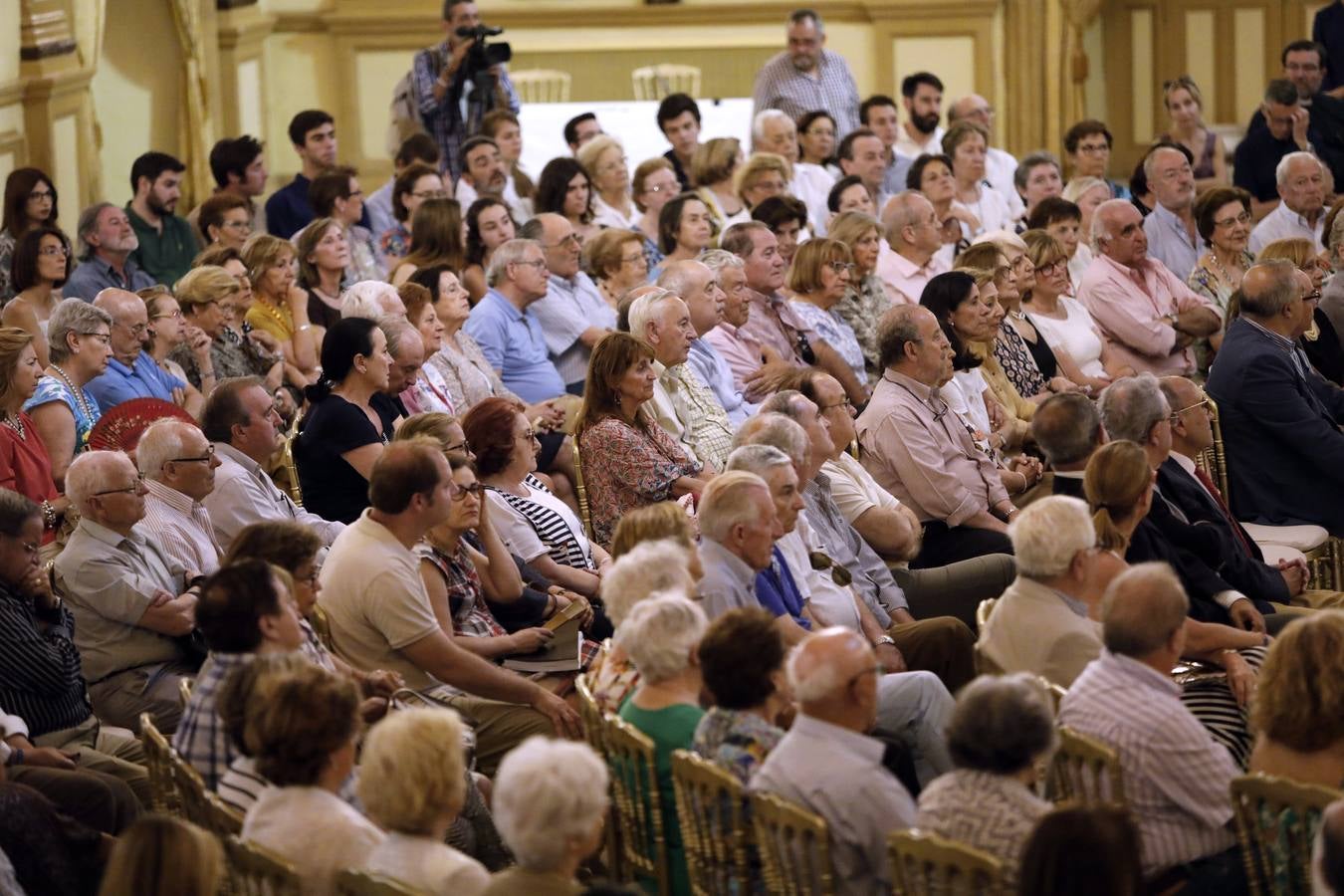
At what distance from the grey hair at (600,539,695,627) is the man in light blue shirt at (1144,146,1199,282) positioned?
4.91 metres

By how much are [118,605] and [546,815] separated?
174 centimetres

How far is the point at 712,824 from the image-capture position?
3197 mm

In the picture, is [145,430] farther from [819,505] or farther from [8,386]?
[819,505]

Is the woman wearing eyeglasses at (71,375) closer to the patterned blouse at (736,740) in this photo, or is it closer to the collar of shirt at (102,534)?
the collar of shirt at (102,534)

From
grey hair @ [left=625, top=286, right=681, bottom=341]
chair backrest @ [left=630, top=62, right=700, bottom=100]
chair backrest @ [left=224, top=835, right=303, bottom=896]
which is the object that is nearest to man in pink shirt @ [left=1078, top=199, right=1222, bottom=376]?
grey hair @ [left=625, top=286, right=681, bottom=341]

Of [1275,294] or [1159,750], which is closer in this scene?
[1159,750]

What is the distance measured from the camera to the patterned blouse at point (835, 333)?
6801 millimetres

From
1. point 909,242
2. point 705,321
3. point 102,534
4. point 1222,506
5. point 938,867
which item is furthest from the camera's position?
point 909,242

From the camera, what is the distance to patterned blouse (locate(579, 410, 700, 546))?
5289mm

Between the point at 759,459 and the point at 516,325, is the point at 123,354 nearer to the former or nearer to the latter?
the point at 516,325

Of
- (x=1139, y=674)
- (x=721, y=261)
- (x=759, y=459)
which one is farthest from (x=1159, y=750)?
(x=721, y=261)

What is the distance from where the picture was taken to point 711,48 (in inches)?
487

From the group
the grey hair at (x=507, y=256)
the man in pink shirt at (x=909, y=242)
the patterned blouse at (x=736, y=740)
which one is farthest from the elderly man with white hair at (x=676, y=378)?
the patterned blouse at (x=736, y=740)

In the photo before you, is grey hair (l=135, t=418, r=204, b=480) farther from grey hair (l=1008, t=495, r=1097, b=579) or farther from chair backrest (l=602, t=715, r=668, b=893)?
grey hair (l=1008, t=495, r=1097, b=579)
